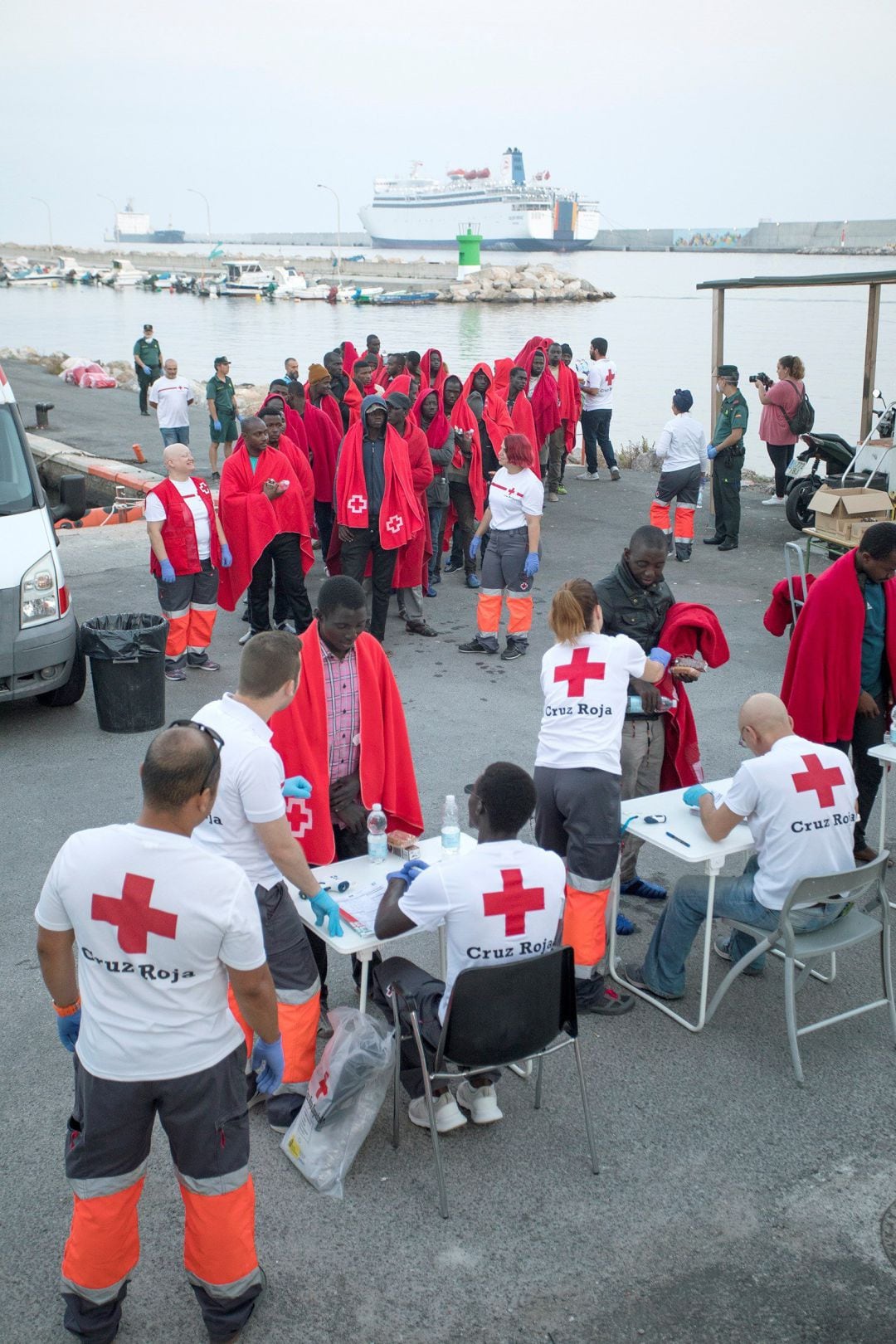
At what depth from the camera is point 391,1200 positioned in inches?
145

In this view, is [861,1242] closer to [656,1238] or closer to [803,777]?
[656,1238]

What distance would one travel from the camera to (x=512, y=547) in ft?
30.5

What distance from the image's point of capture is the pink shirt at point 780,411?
13.2 metres

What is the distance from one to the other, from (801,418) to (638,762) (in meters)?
9.10

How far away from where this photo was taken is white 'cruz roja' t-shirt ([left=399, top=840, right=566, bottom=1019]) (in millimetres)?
3553

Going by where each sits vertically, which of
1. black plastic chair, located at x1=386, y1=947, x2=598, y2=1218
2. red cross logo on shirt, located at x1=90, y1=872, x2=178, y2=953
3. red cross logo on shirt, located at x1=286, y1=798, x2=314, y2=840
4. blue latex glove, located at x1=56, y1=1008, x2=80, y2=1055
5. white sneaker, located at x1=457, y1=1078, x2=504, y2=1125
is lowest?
white sneaker, located at x1=457, y1=1078, x2=504, y2=1125

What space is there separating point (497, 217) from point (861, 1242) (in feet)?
506

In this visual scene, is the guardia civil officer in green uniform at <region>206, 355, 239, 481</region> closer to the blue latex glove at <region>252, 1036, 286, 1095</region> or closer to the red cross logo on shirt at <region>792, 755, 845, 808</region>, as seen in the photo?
the red cross logo on shirt at <region>792, 755, 845, 808</region>

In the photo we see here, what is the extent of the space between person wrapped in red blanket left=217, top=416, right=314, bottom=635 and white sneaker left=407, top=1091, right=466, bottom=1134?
5813 millimetres

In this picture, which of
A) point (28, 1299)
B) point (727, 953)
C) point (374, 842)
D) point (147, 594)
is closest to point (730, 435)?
point (147, 594)

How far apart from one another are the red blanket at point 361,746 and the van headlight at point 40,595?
3.62 metres

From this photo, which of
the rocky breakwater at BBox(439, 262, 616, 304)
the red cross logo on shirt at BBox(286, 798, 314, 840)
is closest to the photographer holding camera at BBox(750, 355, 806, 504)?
the red cross logo on shirt at BBox(286, 798, 314, 840)

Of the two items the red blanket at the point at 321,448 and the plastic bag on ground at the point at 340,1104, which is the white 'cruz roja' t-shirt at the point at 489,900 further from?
the red blanket at the point at 321,448

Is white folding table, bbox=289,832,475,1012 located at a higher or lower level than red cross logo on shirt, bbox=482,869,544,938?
lower
